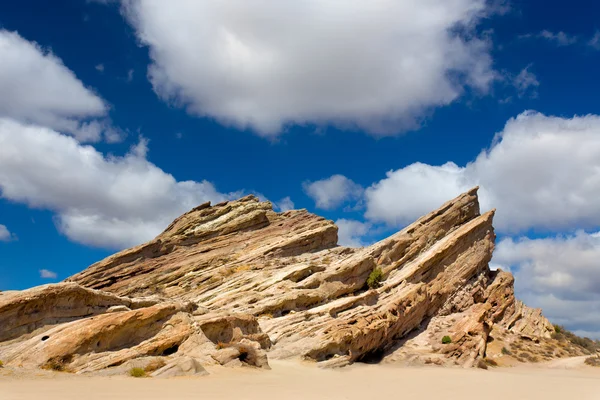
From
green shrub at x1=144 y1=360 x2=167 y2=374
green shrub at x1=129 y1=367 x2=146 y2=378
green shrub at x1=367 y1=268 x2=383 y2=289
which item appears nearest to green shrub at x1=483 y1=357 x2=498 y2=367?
green shrub at x1=367 y1=268 x2=383 y2=289

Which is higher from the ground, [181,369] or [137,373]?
[181,369]

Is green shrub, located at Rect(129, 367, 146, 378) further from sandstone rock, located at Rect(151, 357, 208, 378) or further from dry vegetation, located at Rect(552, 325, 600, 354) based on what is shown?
dry vegetation, located at Rect(552, 325, 600, 354)

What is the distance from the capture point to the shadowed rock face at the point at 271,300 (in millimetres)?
17844

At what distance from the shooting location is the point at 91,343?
17109mm

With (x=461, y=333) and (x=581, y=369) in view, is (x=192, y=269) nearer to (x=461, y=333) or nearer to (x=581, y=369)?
(x=461, y=333)

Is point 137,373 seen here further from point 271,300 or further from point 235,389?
point 271,300

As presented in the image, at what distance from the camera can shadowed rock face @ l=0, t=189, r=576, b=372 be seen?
17844 mm

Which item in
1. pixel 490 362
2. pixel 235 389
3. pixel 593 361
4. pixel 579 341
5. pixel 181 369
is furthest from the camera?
pixel 579 341

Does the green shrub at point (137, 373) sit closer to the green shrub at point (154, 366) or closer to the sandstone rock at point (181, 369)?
the sandstone rock at point (181, 369)

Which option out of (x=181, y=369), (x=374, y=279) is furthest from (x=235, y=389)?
(x=374, y=279)

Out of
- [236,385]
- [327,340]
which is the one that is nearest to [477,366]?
[327,340]

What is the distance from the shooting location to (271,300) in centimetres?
3575

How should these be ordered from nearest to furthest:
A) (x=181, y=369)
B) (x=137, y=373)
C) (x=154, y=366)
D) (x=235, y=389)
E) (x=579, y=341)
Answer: (x=235, y=389) → (x=137, y=373) → (x=181, y=369) → (x=154, y=366) → (x=579, y=341)

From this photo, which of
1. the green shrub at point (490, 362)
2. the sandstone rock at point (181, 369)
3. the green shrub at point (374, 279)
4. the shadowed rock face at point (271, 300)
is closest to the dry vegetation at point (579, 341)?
the shadowed rock face at point (271, 300)
